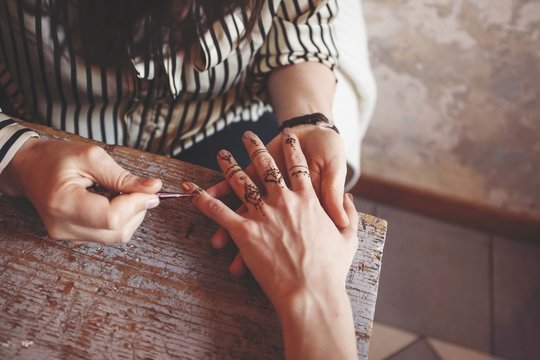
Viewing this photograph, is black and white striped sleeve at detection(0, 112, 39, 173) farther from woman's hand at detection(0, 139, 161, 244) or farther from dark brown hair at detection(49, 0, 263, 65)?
dark brown hair at detection(49, 0, 263, 65)

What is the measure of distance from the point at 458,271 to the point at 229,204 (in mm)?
1320

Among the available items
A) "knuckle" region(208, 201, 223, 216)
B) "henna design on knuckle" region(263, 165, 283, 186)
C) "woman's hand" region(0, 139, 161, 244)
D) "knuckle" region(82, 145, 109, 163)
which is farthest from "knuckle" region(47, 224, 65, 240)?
"henna design on knuckle" region(263, 165, 283, 186)

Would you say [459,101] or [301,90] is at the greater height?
[301,90]

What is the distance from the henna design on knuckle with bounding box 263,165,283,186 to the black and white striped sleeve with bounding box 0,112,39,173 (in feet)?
1.17

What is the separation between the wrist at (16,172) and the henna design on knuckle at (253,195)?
319 mm

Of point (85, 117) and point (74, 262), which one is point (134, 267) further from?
point (85, 117)

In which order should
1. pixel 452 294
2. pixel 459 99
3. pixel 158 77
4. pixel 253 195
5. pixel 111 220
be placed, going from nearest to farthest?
pixel 111 220, pixel 253 195, pixel 158 77, pixel 459 99, pixel 452 294

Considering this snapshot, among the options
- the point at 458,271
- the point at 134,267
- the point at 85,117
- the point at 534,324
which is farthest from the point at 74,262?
the point at 534,324

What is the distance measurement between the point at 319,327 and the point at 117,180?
0.34 m

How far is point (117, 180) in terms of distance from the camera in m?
0.66

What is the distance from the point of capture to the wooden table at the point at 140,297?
→ 0.58 metres

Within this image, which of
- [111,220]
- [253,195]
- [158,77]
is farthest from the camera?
[158,77]

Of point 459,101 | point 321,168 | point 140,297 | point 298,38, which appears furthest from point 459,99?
point 140,297

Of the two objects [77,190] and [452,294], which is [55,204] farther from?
[452,294]
